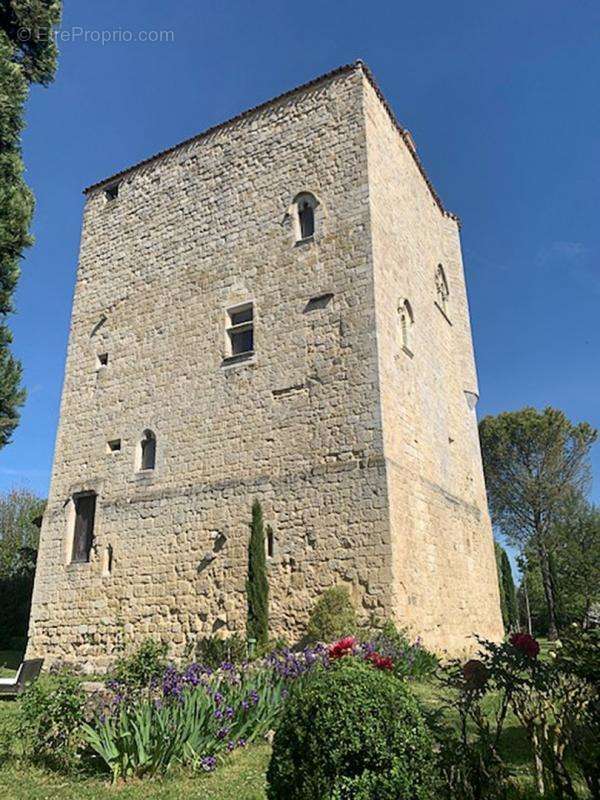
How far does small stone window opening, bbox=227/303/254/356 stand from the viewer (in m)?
13.2

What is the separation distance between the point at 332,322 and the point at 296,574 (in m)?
4.78

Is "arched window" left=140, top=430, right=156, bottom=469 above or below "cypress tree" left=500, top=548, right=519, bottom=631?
above

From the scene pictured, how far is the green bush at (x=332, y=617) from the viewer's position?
962 cm

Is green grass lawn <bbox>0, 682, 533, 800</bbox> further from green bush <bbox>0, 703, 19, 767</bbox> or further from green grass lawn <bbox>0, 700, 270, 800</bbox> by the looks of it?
green bush <bbox>0, 703, 19, 767</bbox>

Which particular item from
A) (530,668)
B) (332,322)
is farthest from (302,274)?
(530,668)

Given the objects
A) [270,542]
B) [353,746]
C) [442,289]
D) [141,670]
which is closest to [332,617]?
[270,542]

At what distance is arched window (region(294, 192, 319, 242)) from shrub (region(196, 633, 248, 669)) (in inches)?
317

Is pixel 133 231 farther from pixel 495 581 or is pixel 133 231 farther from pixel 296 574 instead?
pixel 495 581

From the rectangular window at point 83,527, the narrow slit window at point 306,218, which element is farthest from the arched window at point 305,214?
the rectangular window at point 83,527

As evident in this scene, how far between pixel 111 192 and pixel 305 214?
23.0 feet

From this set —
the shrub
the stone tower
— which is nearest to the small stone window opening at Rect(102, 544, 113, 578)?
the stone tower

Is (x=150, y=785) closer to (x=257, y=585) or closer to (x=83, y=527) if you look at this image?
(x=257, y=585)

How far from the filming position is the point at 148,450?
45.4 feet

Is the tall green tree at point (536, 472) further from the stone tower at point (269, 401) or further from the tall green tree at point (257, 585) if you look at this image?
the tall green tree at point (257, 585)
